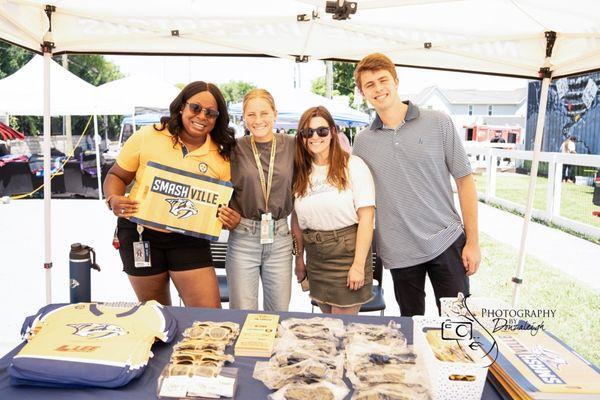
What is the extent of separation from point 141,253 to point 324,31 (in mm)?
2099

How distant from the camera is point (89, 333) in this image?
1.52 meters

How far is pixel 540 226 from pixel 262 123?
27.9ft

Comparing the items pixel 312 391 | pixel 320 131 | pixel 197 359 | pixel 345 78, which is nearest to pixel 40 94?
pixel 320 131

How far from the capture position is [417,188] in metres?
2.42

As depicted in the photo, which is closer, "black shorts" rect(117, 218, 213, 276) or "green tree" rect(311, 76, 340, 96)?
"black shorts" rect(117, 218, 213, 276)

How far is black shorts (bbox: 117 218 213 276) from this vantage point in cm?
246

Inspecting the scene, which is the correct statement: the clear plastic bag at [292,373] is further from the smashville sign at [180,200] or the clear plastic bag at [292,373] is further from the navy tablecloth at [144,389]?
the smashville sign at [180,200]

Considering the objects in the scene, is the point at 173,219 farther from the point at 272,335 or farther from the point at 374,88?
the point at 374,88

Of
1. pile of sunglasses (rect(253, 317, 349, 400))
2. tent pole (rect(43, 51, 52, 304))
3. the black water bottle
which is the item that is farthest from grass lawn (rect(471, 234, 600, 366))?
tent pole (rect(43, 51, 52, 304))

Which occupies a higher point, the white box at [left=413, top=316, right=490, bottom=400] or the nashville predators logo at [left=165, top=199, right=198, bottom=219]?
the nashville predators logo at [left=165, top=199, right=198, bottom=219]

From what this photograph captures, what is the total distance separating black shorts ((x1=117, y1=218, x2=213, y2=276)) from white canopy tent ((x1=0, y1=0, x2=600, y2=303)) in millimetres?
1433

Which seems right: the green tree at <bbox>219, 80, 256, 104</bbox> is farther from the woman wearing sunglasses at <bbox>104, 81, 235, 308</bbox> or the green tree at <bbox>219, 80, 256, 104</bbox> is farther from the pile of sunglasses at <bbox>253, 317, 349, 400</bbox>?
the pile of sunglasses at <bbox>253, 317, 349, 400</bbox>

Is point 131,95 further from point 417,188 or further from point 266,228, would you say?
point 417,188

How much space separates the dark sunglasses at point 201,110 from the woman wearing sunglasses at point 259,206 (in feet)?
0.53
